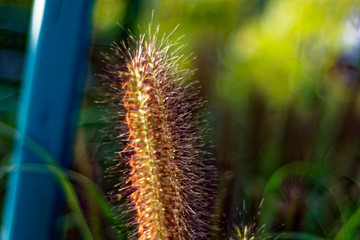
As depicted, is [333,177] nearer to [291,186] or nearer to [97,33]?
[291,186]

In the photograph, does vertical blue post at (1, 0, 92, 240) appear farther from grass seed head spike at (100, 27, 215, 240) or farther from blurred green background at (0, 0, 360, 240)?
grass seed head spike at (100, 27, 215, 240)

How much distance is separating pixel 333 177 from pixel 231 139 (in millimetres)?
139

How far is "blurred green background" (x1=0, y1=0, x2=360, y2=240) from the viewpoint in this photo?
0.57 m

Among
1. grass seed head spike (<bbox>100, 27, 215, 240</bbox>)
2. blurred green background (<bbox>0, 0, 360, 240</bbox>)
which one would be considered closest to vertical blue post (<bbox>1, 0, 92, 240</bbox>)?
blurred green background (<bbox>0, 0, 360, 240</bbox>)

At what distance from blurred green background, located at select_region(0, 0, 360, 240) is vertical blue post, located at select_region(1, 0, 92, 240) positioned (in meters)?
0.03

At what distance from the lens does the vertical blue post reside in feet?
1.76

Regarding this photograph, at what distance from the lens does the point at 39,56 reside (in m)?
0.54

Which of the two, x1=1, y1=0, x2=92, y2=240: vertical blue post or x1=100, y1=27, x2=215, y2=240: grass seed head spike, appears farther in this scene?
x1=1, y1=0, x2=92, y2=240: vertical blue post

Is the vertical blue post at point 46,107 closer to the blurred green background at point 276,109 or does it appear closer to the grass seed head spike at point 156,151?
the blurred green background at point 276,109

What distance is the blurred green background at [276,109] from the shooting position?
0.57m

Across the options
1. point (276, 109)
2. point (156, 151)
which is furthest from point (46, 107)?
point (276, 109)

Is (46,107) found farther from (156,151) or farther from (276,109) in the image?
(276,109)

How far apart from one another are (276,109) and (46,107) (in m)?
0.30

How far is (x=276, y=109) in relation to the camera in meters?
0.65
